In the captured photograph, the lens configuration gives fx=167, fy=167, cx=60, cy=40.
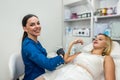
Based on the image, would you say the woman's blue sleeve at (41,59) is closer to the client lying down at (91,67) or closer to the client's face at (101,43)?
the client lying down at (91,67)

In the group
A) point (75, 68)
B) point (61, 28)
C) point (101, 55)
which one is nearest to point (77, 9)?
point (61, 28)

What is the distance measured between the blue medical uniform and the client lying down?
0.10 m

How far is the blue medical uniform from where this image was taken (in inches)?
56.6

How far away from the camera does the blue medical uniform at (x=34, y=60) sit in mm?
1437

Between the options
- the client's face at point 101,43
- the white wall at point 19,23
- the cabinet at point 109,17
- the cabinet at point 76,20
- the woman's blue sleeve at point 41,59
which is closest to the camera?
the woman's blue sleeve at point 41,59

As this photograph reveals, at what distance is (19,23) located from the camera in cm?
235

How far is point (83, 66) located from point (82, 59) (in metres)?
0.09

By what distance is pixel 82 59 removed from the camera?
5.50 feet

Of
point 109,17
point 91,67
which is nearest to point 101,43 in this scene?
point 91,67

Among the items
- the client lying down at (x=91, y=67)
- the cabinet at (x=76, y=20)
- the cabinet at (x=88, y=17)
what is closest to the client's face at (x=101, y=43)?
the client lying down at (x=91, y=67)

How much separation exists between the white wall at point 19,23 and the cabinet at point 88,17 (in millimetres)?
132

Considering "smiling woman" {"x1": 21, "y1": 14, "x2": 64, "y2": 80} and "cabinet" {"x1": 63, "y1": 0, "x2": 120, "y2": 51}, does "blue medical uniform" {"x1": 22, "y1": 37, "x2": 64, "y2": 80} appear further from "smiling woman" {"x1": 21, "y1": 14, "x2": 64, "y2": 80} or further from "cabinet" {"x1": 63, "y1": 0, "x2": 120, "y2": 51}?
"cabinet" {"x1": 63, "y1": 0, "x2": 120, "y2": 51}

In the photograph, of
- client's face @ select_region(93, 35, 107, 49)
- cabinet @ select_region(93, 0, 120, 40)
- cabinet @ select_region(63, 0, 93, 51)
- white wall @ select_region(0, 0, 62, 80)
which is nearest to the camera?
client's face @ select_region(93, 35, 107, 49)

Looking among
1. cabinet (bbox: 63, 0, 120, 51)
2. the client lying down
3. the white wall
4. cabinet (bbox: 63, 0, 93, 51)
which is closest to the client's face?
the client lying down
